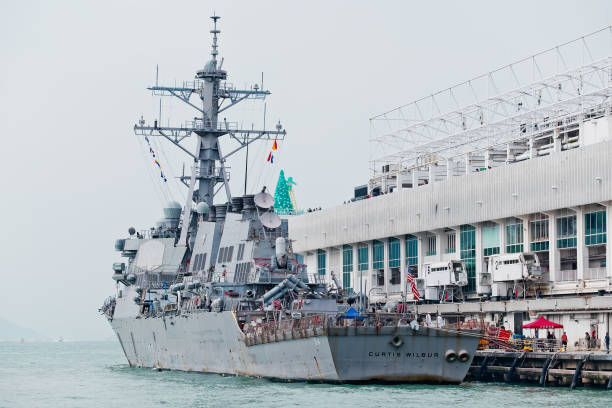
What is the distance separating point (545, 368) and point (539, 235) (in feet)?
57.1

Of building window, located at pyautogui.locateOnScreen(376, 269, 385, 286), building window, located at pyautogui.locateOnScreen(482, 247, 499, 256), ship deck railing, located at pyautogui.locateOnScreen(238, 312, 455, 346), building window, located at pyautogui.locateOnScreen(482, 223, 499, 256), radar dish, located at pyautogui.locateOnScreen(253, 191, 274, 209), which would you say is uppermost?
radar dish, located at pyautogui.locateOnScreen(253, 191, 274, 209)

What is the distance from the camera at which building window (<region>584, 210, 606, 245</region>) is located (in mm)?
61725

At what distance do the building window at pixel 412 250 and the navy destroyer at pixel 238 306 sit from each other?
13.9m

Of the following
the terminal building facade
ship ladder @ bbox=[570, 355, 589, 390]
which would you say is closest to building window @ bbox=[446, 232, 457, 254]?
the terminal building facade

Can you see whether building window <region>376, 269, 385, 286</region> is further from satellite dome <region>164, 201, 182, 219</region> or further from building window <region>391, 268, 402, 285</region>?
satellite dome <region>164, 201, 182, 219</region>

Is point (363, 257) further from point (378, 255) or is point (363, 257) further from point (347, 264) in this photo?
point (347, 264)

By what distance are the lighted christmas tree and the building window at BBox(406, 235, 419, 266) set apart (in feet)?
150

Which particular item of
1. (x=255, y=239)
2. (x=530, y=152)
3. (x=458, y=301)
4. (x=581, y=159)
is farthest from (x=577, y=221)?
(x=255, y=239)

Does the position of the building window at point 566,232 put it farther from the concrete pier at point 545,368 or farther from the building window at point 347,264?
the building window at point 347,264

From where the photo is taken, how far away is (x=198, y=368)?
197 feet

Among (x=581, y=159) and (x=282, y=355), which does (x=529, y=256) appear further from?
(x=282, y=355)

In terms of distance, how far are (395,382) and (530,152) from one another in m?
28.3

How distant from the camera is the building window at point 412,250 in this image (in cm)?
7944

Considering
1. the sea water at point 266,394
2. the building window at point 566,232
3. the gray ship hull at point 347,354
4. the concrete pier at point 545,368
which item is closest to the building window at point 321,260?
the building window at point 566,232
